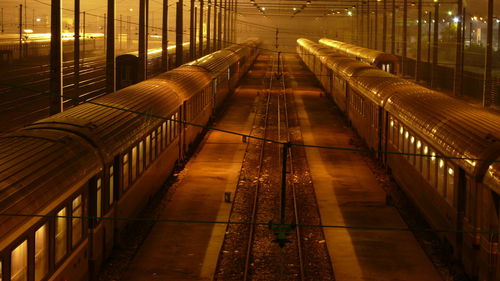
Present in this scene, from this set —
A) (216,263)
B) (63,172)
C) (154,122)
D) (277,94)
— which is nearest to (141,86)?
(154,122)

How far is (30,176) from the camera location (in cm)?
779

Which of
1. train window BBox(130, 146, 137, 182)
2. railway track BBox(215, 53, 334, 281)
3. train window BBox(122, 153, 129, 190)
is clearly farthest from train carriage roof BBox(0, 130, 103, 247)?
train window BBox(130, 146, 137, 182)

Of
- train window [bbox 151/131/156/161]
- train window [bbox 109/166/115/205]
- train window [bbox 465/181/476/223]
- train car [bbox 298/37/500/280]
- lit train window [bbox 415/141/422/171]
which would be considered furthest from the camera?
train window [bbox 151/131/156/161]

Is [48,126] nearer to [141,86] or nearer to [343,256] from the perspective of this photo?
[343,256]

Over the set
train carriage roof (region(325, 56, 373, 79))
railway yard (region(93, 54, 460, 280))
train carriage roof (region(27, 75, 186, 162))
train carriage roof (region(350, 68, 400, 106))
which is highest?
train carriage roof (region(325, 56, 373, 79))

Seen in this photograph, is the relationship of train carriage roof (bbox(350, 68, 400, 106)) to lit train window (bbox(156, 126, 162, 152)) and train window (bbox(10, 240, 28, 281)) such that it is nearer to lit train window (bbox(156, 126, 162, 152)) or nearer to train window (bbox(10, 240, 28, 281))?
lit train window (bbox(156, 126, 162, 152))

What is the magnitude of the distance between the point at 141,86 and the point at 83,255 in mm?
8952

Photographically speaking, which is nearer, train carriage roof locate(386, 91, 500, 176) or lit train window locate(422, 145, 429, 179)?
train carriage roof locate(386, 91, 500, 176)

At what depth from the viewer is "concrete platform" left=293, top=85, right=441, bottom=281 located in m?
12.3

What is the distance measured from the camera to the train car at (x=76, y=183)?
23.6 feet

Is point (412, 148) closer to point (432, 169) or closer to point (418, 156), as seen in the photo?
point (418, 156)

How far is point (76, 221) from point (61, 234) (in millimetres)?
693

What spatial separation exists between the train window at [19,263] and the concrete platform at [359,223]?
6.27 m

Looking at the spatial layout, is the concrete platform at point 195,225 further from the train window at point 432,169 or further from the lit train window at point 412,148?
the lit train window at point 412,148
